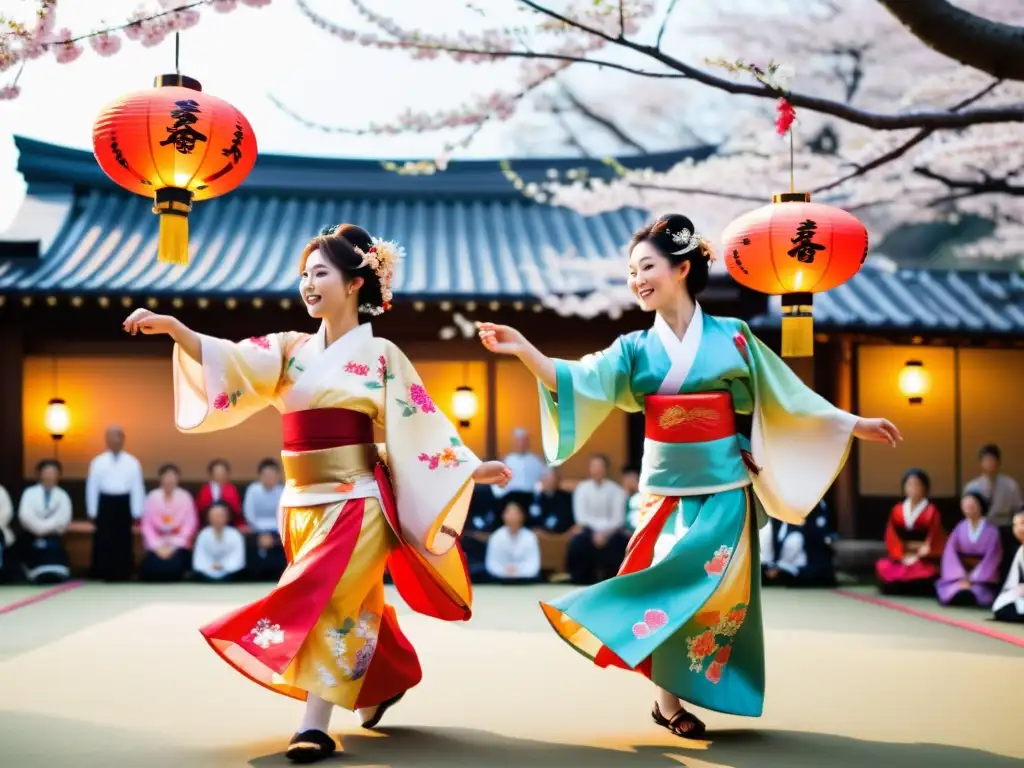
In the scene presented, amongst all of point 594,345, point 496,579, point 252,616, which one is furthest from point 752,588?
point 594,345

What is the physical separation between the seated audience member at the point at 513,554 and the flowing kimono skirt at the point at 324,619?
6327mm

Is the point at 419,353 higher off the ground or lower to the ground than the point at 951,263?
lower

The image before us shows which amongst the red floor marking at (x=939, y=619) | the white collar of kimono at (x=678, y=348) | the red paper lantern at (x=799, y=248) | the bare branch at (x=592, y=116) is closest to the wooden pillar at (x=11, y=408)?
the red floor marking at (x=939, y=619)

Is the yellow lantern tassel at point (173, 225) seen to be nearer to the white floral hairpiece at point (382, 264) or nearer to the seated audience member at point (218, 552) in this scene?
the white floral hairpiece at point (382, 264)

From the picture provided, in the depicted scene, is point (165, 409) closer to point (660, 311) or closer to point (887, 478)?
point (887, 478)

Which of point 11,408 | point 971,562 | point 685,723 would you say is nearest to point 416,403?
point 685,723

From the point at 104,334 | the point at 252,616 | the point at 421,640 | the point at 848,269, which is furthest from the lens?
the point at 104,334

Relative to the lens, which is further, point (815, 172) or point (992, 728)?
point (815, 172)

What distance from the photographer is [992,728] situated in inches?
172

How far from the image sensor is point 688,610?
161 inches

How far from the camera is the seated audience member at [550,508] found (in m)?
11.2

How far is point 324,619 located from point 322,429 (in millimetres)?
688

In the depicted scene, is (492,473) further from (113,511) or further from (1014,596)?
(113,511)

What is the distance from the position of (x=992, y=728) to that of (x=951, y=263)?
685 inches
